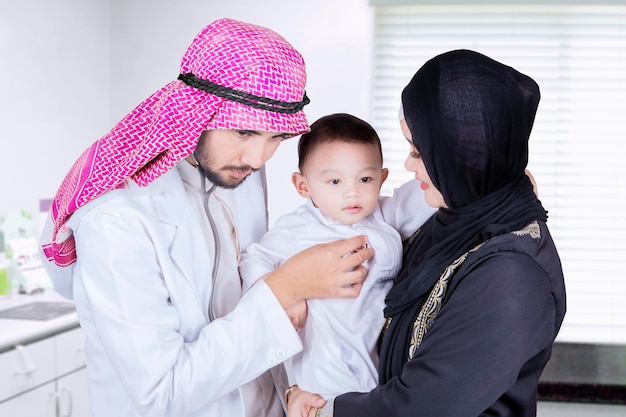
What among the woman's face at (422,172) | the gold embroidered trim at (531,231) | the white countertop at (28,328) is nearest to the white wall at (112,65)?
the white countertop at (28,328)

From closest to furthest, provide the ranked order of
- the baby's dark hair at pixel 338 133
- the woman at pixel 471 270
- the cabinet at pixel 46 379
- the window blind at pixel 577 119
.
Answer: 1. the woman at pixel 471 270
2. the baby's dark hair at pixel 338 133
3. the cabinet at pixel 46 379
4. the window blind at pixel 577 119

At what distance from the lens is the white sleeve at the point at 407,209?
167 centimetres


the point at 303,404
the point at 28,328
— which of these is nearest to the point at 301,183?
the point at 303,404

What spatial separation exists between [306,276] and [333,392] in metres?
0.29

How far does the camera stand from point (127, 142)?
1.35m

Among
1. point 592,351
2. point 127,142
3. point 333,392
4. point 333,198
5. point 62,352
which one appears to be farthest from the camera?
point 592,351

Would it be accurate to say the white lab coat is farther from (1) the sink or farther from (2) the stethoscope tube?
(1) the sink

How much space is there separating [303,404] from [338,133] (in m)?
0.62

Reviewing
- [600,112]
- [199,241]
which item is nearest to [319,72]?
[600,112]

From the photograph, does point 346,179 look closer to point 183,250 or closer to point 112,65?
point 183,250

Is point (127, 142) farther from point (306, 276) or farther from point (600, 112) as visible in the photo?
point (600, 112)

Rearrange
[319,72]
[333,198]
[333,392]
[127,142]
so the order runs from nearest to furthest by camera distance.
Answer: [127,142] → [333,392] → [333,198] → [319,72]

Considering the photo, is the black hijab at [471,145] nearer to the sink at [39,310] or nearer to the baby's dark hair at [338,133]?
the baby's dark hair at [338,133]

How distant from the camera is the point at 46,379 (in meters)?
2.71
